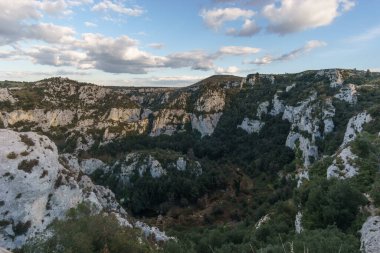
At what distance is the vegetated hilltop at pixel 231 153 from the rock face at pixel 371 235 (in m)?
0.11

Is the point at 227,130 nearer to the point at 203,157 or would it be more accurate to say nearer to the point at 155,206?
the point at 203,157

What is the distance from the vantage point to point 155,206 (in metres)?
112

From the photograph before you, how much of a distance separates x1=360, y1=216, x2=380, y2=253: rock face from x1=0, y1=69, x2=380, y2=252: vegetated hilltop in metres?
0.11

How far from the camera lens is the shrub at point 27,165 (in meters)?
42.9

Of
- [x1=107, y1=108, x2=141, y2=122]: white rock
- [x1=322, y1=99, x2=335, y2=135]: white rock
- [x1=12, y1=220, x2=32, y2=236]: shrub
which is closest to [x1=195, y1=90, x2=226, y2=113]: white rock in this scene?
[x1=107, y1=108, x2=141, y2=122]: white rock

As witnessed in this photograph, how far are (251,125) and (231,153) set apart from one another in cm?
1611

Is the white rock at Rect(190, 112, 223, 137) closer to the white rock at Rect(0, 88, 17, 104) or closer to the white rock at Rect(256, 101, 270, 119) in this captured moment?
the white rock at Rect(256, 101, 270, 119)

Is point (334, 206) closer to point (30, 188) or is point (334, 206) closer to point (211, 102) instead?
point (30, 188)

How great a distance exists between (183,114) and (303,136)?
76.9 m

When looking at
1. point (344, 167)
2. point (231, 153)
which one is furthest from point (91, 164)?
point (344, 167)

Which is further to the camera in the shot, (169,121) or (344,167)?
(169,121)

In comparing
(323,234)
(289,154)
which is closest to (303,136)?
(289,154)

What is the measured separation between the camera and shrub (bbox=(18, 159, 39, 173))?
42.9 metres

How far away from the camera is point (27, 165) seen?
43.3m
